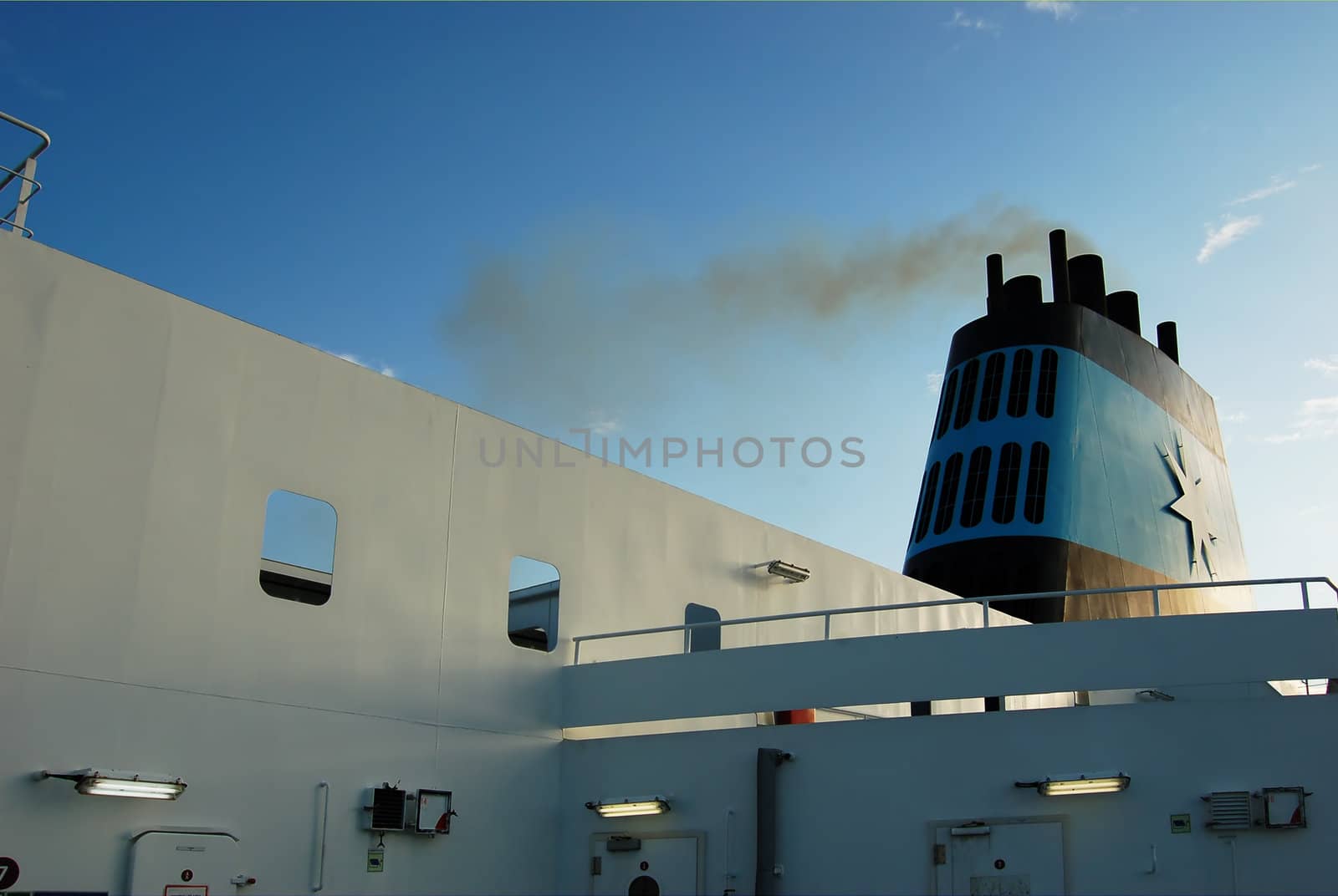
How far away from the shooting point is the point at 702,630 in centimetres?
1653

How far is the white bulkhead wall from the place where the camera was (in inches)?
379

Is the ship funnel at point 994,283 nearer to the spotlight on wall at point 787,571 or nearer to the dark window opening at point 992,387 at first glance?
the dark window opening at point 992,387

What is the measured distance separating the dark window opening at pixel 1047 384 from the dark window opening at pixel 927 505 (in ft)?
7.83

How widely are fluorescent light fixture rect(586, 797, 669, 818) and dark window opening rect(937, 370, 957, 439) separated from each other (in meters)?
14.0

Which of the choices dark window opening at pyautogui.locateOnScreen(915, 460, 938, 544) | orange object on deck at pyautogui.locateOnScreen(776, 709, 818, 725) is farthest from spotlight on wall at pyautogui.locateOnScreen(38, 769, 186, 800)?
dark window opening at pyautogui.locateOnScreen(915, 460, 938, 544)

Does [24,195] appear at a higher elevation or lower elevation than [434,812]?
higher

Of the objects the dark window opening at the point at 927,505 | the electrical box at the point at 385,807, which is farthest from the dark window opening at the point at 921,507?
the electrical box at the point at 385,807

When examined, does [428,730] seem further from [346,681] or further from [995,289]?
[995,289]

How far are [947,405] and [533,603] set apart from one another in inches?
537

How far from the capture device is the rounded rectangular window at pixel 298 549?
11406 millimetres

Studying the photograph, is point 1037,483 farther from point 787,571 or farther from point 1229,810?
point 1229,810

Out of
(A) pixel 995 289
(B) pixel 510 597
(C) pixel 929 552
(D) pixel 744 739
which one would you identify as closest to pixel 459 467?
(B) pixel 510 597

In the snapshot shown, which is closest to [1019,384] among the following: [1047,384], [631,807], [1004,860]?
[1047,384]

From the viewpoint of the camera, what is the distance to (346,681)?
11.8 meters
